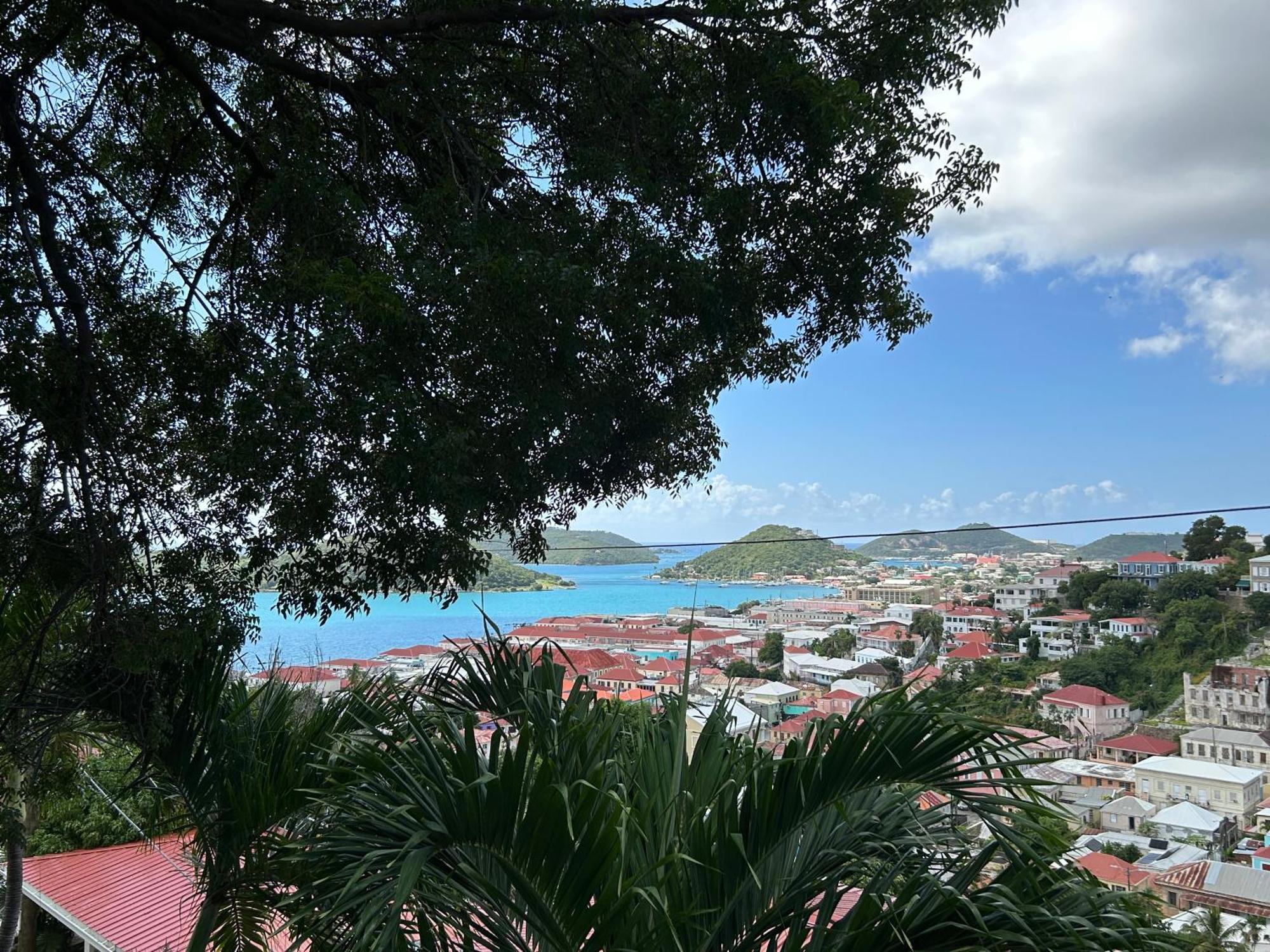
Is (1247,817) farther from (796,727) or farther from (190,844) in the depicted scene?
(190,844)

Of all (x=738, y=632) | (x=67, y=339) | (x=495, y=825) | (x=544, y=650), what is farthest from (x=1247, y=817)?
(x=67, y=339)

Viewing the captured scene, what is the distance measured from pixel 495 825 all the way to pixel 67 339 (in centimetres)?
270

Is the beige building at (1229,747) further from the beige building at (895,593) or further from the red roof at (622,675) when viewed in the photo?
the red roof at (622,675)

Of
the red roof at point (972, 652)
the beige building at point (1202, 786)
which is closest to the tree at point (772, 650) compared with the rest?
the red roof at point (972, 652)

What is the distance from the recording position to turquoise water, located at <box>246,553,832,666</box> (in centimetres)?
402

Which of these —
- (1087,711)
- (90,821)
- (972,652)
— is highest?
(972,652)

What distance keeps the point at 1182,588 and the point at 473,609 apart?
18.8 ft

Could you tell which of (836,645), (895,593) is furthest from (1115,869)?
(895,593)

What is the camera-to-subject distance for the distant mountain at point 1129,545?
7574 mm

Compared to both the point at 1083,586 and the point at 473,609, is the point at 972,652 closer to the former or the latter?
the point at 1083,586

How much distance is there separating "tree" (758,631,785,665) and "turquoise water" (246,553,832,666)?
0.68m

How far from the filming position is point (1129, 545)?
27.4ft

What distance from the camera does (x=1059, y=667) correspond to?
21.8 ft

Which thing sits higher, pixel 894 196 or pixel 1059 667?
pixel 894 196
